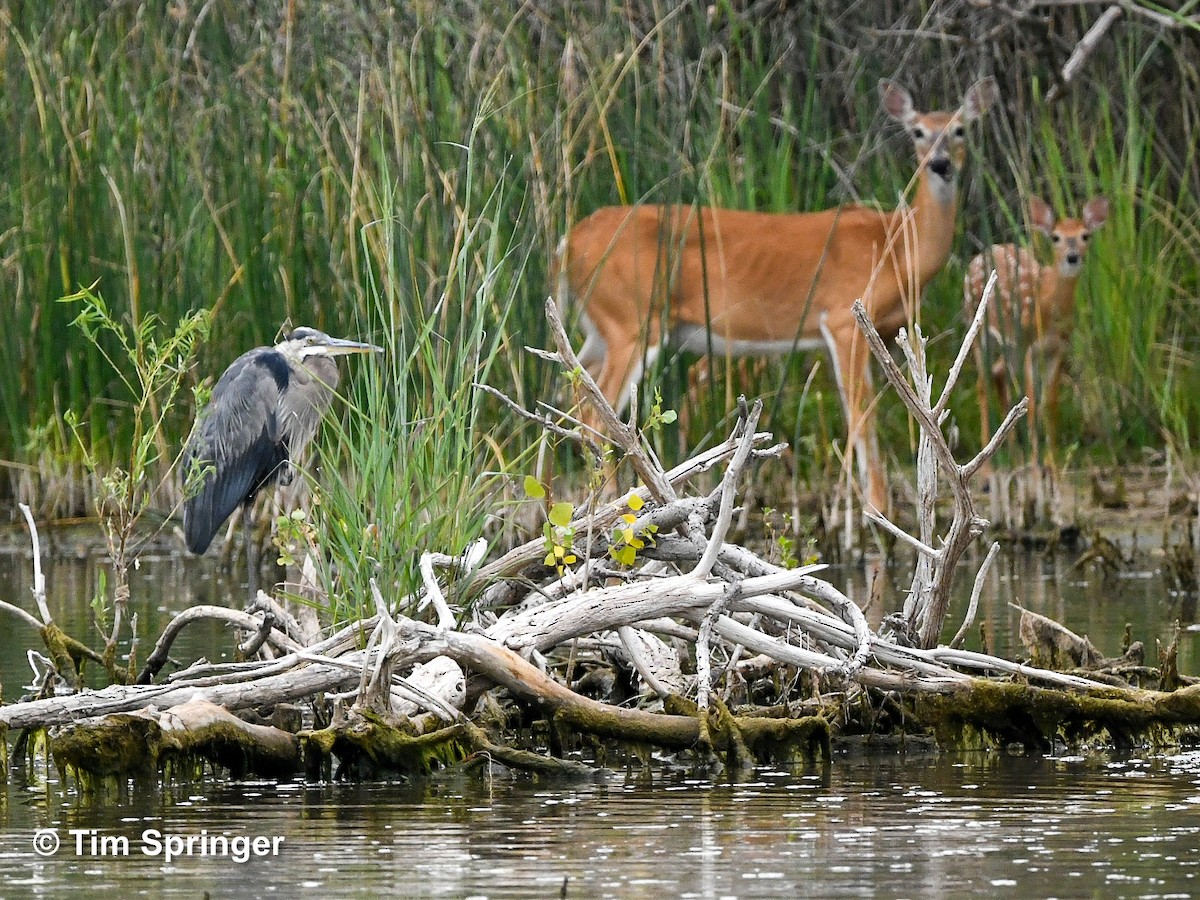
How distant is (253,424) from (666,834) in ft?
11.9

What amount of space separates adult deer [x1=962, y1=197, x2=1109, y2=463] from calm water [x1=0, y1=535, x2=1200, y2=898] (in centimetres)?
483

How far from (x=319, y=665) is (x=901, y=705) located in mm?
1244

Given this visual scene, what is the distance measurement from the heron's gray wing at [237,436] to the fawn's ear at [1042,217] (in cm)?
426

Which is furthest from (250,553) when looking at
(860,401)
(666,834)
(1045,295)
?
(1045,295)

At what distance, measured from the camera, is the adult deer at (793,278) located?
9.12 m

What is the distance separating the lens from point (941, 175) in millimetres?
9977

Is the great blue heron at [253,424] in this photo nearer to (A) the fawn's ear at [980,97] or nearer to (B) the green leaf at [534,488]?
(B) the green leaf at [534,488]

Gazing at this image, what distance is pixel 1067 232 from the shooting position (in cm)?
1002

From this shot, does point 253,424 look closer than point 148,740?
No

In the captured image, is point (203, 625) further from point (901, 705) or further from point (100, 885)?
point (100, 885)

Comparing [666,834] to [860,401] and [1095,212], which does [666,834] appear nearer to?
[860,401]

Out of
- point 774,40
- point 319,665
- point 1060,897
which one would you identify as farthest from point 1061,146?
point 1060,897

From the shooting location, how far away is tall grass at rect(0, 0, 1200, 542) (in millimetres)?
7043

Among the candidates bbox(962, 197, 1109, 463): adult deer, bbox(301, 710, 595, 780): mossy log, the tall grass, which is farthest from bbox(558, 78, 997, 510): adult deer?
bbox(301, 710, 595, 780): mossy log
